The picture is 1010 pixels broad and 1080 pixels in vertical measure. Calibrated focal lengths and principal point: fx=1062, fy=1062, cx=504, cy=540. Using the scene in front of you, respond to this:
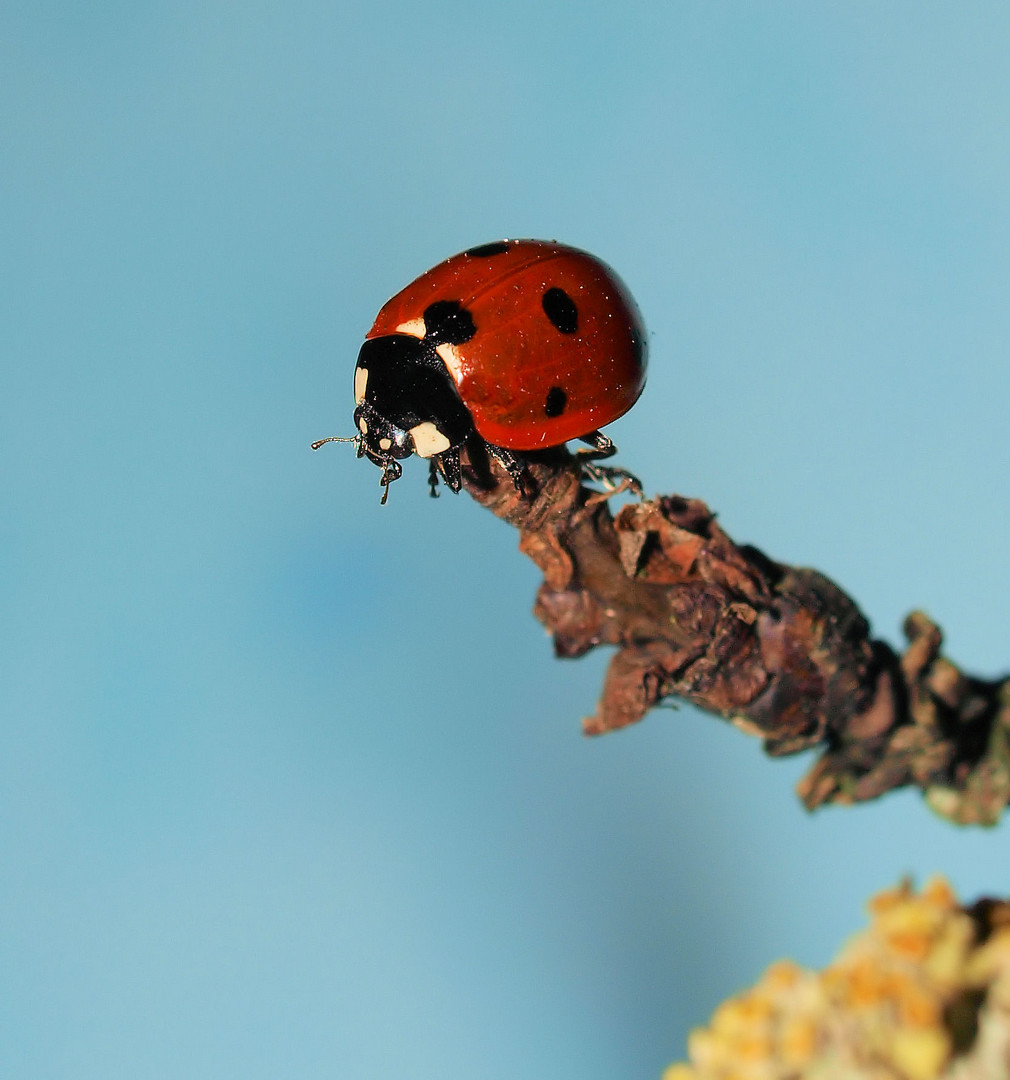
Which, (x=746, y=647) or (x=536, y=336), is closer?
(x=746, y=647)

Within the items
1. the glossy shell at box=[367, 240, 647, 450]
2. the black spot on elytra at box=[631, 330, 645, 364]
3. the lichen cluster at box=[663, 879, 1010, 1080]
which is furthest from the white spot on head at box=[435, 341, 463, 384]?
the lichen cluster at box=[663, 879, 1010, 1080]

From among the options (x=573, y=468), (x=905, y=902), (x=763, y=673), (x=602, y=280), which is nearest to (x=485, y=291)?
(x=602, y=280)

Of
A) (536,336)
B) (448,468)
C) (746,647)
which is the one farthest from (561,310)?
(746,647)

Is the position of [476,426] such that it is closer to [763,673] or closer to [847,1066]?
[763,673]

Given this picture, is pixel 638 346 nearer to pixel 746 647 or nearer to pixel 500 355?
pixel 500 355

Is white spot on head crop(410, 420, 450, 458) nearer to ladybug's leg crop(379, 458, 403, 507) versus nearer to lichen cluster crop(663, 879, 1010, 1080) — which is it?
ladybug's leg crop(379, 458, 403, 507)

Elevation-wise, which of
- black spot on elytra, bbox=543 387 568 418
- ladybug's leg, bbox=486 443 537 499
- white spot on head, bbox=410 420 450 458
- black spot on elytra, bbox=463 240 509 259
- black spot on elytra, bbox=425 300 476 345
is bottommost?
ladybug's leg, bbox=486 443 537 499
